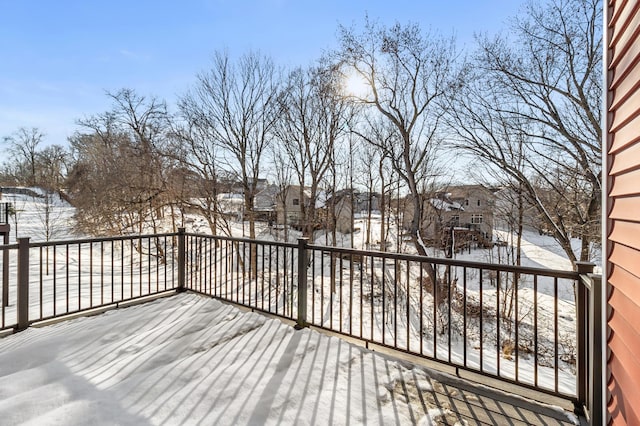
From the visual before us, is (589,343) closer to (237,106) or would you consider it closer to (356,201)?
(237,106)

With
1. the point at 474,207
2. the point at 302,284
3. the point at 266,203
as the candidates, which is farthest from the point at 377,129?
the point at 474,207

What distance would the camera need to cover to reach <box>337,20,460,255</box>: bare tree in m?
8.95

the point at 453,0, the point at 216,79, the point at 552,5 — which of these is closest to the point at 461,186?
the point at 552,5

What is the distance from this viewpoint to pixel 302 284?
118 inches

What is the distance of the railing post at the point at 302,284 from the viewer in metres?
2.93

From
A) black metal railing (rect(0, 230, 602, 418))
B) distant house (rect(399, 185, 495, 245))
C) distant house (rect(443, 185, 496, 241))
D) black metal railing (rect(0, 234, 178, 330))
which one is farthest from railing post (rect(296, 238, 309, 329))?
distant house (rect(399, 185, 495, 245))

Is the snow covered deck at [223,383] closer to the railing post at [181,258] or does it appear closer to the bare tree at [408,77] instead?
the railing post at [181,258]

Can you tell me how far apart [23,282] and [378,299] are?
32.2 ft

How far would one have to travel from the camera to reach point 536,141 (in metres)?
8.09

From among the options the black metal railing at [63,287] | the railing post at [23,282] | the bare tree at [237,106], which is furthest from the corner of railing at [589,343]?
the bare tree at [237,106]

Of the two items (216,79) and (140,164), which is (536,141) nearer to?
(216,79)

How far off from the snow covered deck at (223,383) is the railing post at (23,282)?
4.6 inches

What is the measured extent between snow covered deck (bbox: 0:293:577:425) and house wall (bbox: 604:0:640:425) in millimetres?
683

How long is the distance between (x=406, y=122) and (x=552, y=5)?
4321mm
